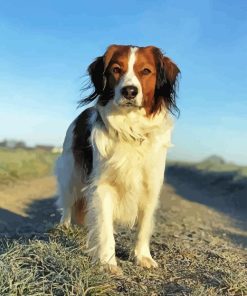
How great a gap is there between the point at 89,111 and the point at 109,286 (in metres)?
3.06

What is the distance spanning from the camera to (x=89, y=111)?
726 cm

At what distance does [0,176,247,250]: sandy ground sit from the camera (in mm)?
9455

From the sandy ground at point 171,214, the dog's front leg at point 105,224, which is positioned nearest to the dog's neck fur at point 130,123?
the dog's front leg at point 105,224

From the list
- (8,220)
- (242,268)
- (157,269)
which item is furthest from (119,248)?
(8,220)

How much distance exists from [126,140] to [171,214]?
810 centimetres

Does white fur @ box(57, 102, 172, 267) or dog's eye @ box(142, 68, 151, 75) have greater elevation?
dog's eye @ box(142, 68, 151, 75)

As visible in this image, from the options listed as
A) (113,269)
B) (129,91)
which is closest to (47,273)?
(113,269)

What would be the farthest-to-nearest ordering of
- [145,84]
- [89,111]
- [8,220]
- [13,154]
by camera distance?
1. [13,154]
2. [8,220]
3. [89,111]
4. [145,84]

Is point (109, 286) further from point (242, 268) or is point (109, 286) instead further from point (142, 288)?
point (242, 268)

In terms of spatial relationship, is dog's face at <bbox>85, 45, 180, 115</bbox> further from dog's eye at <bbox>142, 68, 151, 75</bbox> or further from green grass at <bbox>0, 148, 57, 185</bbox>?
green grass at <bbox>0, 148, 57, 185</bbox>

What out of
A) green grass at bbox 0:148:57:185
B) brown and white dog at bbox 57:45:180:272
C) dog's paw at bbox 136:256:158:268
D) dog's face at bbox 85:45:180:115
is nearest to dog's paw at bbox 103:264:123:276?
brown and white dog at bbox 57:45:180:272

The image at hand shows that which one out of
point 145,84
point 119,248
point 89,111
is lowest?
point 119,248

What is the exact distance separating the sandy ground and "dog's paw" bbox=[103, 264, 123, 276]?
2.09 meters

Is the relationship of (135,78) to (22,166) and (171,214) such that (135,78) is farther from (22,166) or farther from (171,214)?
(22,166)
